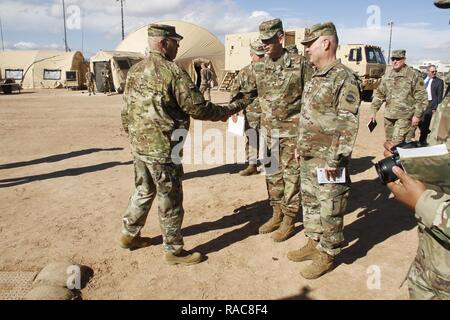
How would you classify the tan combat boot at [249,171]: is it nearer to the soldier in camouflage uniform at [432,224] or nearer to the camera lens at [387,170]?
the soldier in camouflage uniform at [432,224]

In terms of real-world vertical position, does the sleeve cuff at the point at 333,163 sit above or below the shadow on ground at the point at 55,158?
above

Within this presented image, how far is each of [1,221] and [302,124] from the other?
3982mm

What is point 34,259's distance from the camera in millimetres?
3736

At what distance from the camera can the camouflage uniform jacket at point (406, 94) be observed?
19.7ft

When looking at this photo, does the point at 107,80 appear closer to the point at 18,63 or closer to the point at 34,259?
the point at 18,63

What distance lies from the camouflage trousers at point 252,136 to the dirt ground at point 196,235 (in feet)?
1.46

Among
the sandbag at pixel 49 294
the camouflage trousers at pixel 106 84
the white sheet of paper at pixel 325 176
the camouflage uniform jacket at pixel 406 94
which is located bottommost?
the sandbag at pixel 49 294

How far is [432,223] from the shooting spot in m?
1.54

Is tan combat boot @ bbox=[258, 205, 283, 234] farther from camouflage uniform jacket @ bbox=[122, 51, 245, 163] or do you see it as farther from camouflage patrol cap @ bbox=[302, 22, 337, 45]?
camouflage patrol cap @ bbox=[302, 22, 337, 45]

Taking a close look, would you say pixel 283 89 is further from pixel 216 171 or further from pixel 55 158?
pixel 55 158

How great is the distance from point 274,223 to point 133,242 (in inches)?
66.5

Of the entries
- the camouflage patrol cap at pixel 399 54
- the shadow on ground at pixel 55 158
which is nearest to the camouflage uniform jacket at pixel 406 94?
the camouflage patrol cap at pixel 399 54

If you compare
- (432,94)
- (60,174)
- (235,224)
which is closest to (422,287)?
(235,224)

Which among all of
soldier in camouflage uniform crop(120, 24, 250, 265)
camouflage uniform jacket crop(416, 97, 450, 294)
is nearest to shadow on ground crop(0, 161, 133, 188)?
soldier in camouflage uniform crop(120, 24, 250, 265)
